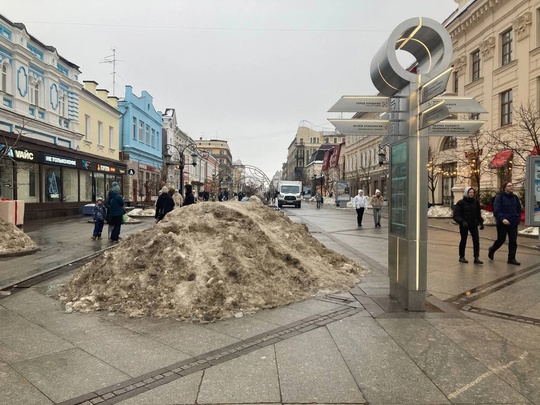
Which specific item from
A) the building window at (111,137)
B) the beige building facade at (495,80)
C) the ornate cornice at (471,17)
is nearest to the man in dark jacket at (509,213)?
the beige building facade at (495,80)

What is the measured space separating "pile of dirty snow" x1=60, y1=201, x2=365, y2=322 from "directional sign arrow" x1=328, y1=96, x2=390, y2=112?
8.32ft

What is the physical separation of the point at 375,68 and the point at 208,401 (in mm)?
4539

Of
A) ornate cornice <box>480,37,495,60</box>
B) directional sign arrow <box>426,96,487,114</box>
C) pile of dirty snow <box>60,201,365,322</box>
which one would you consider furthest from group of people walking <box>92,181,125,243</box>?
ornate cornice <box>480,37,495,60</box>

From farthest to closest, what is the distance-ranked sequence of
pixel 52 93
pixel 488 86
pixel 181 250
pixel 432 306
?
pixel 488 86 → pixel 52 93 → pixel 181 250 → pixel 432 306

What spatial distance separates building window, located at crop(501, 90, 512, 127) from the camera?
24.9m

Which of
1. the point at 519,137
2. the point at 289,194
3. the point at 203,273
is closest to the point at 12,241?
the point at 203,273

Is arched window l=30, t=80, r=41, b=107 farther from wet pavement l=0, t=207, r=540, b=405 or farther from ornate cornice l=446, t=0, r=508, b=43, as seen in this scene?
ornate cornice l=446, t=0, r=508, b=43

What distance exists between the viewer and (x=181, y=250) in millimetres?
Answer: 6121

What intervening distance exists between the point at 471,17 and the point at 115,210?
89.7 feet

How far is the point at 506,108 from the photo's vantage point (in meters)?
25.3

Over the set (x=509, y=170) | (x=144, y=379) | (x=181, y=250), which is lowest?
(x=144, y=379)

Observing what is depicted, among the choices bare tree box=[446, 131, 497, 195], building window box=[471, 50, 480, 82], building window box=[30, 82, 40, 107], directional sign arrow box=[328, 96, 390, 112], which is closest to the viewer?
directional sign arrow box=[328, 96, 390, 112]

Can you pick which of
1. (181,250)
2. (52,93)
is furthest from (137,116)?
(181,250)

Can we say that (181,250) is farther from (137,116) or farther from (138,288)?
(137,116)
